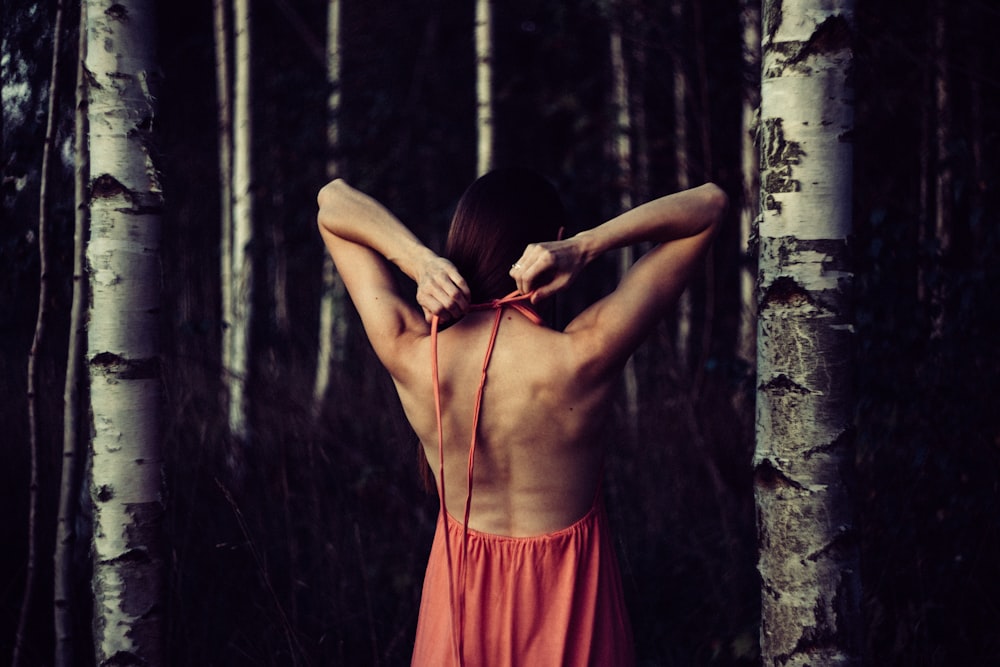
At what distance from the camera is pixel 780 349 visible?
1.86m

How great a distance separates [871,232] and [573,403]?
1869mm

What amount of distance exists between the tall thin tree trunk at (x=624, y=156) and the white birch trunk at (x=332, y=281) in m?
2.45

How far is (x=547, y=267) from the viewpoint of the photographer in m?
1.60

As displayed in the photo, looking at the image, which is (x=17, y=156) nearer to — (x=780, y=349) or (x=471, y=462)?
(x=471, y=462)

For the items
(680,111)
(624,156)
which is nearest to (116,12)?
(680,111)

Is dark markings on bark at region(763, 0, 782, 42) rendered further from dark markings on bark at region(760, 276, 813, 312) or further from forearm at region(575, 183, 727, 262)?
dark markings on bark at region(760, 276, 813, 312)

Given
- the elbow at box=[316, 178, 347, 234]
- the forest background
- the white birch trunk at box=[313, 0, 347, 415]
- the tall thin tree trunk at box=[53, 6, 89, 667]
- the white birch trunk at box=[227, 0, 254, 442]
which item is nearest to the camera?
the elbow at box=[316, 178, 347, 234]

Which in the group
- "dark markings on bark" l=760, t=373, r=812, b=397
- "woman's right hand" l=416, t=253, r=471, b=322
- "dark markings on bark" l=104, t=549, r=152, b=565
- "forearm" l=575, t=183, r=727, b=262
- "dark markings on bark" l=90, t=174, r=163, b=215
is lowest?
"dark markings on bark" l=104, t=549, r=152, b=565

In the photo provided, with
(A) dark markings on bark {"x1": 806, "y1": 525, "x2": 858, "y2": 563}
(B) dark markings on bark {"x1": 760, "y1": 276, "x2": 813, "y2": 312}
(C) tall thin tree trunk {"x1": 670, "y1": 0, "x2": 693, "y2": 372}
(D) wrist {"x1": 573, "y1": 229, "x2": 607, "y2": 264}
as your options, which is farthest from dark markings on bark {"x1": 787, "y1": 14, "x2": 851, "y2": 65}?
(C) tall thin tree trunk {"x1": 670, "y1": 0, "x2": 693, "y2": 372}

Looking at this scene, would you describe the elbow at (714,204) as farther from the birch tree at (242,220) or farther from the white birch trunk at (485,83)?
the birch tree at (242,220)

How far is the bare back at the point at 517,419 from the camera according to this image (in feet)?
5.57

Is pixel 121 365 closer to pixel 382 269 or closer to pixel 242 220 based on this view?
pixel 382 269

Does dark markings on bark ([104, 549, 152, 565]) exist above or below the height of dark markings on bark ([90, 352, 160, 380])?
below

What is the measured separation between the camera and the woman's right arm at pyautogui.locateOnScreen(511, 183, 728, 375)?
1638mm
